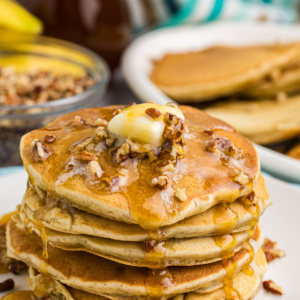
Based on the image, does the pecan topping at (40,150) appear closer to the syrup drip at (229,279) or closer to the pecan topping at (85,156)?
the pecan topping at (85,156)

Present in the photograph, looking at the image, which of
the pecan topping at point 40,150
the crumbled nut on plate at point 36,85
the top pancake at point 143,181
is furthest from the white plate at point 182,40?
the pecan topping at point 40,150

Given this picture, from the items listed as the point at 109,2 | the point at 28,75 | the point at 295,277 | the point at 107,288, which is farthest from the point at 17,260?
the point at 109,2

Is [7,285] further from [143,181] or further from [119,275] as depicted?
[143,181]

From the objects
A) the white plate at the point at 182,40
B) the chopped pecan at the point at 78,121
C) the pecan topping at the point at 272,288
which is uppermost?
the chopped pecan at the point at 78,121

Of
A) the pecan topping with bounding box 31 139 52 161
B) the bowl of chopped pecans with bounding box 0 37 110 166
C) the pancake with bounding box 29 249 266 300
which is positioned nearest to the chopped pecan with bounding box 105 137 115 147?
the pecan topping with bounding box 31 139 52 161

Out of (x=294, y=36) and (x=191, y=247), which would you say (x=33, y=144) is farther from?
A: (x=294, y=36)

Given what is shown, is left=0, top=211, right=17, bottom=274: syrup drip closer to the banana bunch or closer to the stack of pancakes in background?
the stack of pancakes in background

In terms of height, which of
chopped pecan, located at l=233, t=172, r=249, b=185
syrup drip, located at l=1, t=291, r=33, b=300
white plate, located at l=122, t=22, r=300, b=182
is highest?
chopped pecan, located at l=233, t=172, r=249, b=185
